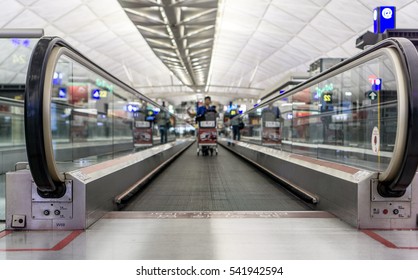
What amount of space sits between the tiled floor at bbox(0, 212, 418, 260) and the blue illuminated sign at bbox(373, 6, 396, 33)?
3.51m

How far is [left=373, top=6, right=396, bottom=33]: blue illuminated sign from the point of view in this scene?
229 inches

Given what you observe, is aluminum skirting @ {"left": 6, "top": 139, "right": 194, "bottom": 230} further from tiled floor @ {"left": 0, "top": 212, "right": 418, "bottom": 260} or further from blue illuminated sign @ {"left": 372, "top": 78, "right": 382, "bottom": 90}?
blue illuminated sign @ {"left": 372, "top": 78, "right": 382, "bottom": 90}

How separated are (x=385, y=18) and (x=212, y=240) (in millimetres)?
4629

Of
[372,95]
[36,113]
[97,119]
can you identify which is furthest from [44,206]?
[97,119]

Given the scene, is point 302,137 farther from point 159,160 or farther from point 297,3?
point 297,3

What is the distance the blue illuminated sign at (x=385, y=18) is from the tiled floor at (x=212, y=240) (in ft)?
11.5

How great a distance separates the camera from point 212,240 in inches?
126

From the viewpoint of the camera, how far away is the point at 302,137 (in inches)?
327

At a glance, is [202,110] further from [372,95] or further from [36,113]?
[36,113]

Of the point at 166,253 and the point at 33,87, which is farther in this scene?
the point at 33,87

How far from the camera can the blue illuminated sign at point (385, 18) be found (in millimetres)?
5820

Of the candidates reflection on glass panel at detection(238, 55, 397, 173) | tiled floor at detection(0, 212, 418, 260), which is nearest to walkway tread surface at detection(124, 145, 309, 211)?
tiled floor at detection(0, 212, 418, 260)

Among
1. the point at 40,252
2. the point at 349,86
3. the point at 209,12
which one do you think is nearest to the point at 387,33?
the point at 349,86

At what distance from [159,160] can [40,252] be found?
7.02 meters
